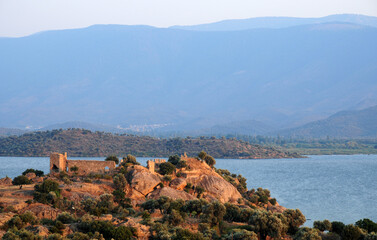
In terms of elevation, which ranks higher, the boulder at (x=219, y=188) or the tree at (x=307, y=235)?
→ the boulder at (x=219, y=188)

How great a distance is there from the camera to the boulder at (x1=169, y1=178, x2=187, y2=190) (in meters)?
51.7

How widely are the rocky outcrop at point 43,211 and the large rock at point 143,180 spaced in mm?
8856

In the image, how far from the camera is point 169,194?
48.8 m

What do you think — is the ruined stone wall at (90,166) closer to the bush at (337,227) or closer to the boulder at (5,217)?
the boulder at (5,217)

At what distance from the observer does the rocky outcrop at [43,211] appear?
134 feet

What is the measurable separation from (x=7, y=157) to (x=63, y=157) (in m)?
99.5

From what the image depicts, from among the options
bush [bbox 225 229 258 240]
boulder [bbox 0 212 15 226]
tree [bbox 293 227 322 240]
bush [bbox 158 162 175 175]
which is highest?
bush [bbox 158 162 175 175]

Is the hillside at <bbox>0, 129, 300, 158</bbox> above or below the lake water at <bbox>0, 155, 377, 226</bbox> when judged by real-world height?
above

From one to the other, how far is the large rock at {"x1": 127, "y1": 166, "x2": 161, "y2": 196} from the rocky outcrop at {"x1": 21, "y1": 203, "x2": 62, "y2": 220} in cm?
886

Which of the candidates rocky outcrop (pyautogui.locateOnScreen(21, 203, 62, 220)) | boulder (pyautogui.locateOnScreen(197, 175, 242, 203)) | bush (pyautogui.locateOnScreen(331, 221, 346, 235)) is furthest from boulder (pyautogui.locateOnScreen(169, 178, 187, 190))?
bush (pyautogui.locateOnScreen(331, 221, 346, 235))

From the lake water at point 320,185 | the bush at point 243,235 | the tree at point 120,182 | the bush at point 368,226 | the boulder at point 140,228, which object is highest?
the tree at point 120,182

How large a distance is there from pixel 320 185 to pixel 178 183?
183 feet

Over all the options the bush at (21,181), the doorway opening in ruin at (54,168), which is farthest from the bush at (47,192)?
the doorway opening in ruin at (54,168)

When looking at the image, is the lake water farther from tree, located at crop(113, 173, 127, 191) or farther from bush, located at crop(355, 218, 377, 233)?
tree, located at crop(113, 173, 127, 191)
